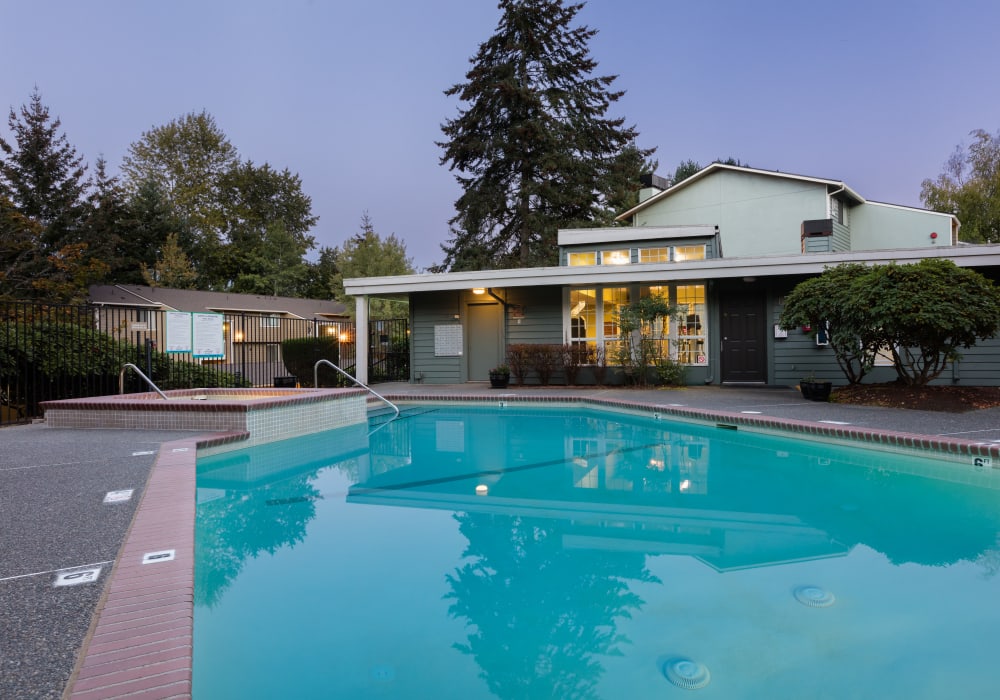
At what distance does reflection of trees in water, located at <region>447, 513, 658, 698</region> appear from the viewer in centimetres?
209

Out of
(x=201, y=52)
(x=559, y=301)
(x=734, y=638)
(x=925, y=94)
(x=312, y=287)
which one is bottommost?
(x=734, y=638)

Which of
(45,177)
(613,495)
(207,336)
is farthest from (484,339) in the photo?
(45,177)

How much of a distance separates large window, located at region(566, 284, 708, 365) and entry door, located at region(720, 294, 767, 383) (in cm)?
41

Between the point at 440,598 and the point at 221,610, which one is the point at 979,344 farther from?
the point at 221,610

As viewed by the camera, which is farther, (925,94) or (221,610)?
(925,94)

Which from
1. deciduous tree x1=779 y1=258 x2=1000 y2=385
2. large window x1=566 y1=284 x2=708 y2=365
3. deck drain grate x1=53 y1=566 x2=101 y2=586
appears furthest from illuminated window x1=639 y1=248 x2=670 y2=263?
deck drain grate x1=53 y1=566 x2=101 y2=586

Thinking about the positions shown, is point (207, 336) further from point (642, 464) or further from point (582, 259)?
point (582, 259)

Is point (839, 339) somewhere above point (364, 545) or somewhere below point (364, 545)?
above

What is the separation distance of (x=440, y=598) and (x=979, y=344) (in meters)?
11.4

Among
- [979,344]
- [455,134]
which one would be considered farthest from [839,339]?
[455,134]

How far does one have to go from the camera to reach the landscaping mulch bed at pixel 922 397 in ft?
25.1

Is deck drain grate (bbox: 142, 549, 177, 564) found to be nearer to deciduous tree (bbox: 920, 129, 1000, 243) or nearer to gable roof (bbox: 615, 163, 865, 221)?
gable roof (bbox: 615, 163, 865, 221)

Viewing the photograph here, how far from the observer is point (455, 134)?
20.9 meters

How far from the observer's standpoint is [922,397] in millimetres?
7988
